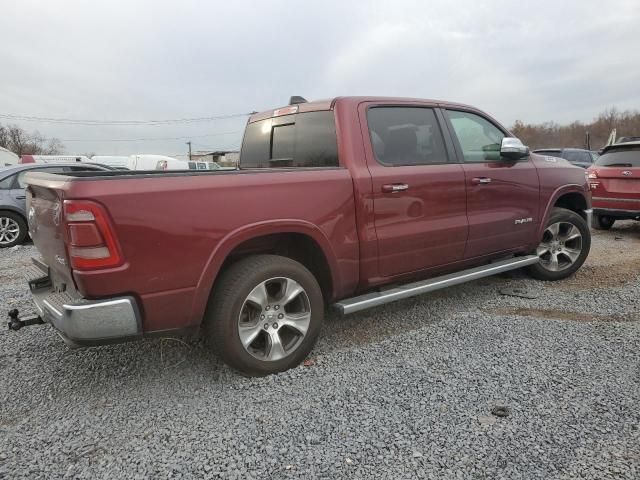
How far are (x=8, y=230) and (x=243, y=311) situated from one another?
22.8 feet

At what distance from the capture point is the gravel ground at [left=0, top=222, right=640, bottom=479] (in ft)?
6.79

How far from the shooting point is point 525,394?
8.50 feet

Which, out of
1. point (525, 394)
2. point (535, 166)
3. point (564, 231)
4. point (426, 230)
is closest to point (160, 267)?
point (426, 230)

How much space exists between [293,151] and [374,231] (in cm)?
101

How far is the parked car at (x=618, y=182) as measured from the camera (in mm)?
7008

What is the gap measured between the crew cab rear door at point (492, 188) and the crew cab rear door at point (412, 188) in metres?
0.16

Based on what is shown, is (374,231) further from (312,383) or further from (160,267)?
(160,267)

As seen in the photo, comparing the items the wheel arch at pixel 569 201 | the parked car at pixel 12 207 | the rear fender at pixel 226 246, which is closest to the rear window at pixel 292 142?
the rear fender at pixel 226 246

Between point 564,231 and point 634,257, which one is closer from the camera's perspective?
point 564,231

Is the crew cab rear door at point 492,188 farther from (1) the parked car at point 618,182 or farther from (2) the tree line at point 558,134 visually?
(2) the tree line at point 558,134

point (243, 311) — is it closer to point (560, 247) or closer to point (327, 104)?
point (327, 104)

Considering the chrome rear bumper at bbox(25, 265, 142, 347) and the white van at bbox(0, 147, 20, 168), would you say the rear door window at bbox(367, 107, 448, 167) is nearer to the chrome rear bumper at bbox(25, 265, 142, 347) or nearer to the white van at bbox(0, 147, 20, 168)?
the chrome rear bumper at bbox(25, 265, 142, 347)

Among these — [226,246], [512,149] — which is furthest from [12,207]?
[512,149]

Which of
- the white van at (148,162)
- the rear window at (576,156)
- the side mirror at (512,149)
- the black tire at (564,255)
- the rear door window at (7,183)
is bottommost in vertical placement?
the black tire at (564,255)
